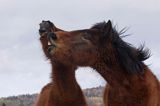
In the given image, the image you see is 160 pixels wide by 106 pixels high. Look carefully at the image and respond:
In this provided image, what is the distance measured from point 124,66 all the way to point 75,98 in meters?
2.73

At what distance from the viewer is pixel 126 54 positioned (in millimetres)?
9859

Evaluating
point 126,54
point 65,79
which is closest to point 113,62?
point 126,54

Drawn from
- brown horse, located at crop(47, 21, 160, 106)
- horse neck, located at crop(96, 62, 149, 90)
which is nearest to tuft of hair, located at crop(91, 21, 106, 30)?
brown horse, located at crop(47, 21, 160, 106)

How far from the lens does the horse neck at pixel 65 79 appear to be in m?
12.1

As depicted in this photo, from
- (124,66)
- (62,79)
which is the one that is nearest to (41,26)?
(62,79)

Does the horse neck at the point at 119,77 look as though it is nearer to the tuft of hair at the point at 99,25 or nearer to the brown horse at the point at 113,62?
the brown horse at the point at 113,62

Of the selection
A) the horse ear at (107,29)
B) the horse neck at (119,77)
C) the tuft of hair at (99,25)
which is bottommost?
the horse neck at (119,77)

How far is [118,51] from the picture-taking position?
984cm

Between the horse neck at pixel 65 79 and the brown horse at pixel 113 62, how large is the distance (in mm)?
2330

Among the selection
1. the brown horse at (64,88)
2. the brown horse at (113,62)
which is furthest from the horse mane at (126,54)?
the brown horse at (64,88)

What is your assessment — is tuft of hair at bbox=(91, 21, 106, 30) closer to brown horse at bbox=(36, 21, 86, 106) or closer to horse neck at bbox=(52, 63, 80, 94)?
brown horse at bbox=(36, 21, 86, 106)

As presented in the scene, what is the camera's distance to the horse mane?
9781 millimetres

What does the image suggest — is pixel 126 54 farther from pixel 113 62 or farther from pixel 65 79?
pixel 65 79

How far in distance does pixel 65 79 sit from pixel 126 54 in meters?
2.67
